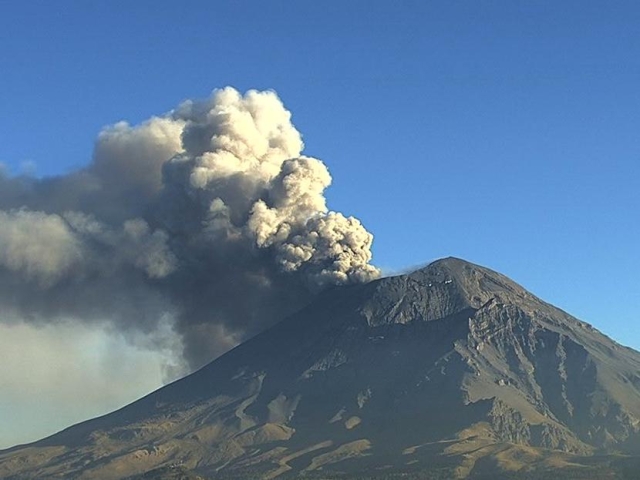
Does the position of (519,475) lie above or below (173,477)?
below

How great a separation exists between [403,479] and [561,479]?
26.2 metres

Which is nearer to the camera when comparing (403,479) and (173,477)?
(173,477)

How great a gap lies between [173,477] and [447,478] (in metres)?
48.6

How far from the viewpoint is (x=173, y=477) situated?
177375 millimetres

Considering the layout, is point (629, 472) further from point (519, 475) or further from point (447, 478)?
point (447, 478)

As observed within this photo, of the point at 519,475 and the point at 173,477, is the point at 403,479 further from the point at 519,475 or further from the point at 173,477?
the point at 173,477

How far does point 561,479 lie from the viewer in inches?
7579

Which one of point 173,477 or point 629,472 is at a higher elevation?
point 173,477

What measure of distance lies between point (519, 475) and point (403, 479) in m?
19.4

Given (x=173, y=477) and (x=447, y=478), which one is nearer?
(x=173, y=477)

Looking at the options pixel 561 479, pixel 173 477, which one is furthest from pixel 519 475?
pixel 173 477

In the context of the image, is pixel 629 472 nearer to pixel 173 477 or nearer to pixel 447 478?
pixel 447 478

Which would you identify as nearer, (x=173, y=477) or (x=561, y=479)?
(x=173, y=477)

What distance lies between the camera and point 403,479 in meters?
200
